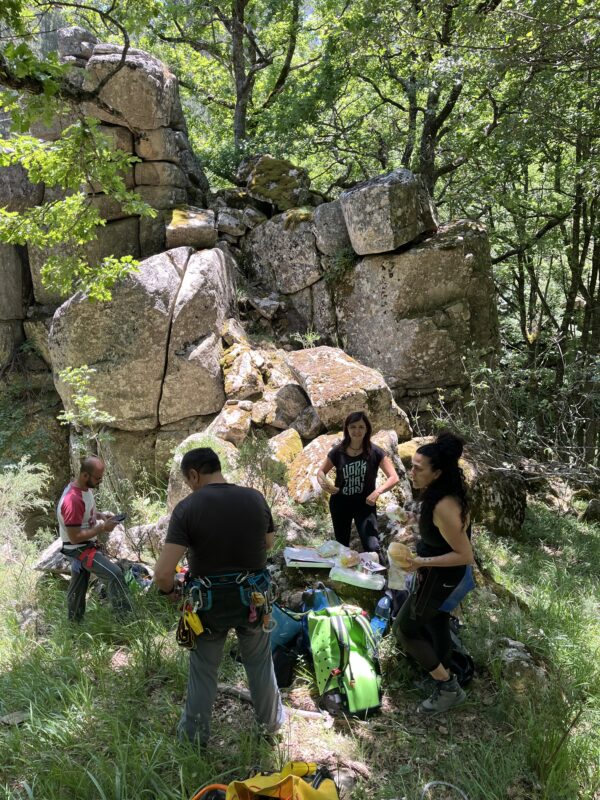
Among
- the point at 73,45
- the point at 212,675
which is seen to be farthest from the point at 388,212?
the point at 212,675

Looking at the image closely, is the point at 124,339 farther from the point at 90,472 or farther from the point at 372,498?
the point at 372,498

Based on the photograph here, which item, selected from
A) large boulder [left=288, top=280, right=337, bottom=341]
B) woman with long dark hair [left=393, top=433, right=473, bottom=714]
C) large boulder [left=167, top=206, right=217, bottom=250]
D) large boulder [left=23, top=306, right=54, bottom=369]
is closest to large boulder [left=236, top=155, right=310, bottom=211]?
large boulder [left=167, top=206, right=217, bottom=250]

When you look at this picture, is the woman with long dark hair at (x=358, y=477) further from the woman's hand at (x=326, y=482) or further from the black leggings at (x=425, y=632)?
the black leggings at (x=425, y=632)

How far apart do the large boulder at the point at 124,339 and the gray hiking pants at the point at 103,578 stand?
4772mm

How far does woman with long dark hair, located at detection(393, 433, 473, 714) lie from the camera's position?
2.94 m

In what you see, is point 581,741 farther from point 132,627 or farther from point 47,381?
point 47,381

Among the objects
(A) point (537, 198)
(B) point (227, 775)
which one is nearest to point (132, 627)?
(B) point (227, 775)

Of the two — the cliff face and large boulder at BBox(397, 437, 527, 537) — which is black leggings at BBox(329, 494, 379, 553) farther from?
the cliff face

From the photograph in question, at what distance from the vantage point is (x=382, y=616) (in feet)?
12.7

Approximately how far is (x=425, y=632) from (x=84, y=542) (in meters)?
2.64

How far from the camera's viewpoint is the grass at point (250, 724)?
265 cm

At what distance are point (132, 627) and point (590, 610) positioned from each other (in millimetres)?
3937

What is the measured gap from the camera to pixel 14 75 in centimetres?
414

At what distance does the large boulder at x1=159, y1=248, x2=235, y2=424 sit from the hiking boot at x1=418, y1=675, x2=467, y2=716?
20.6 feet
